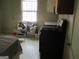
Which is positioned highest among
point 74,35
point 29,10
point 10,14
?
point 29,10

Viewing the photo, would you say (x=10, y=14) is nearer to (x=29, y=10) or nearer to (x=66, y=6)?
(x=29, y=10)

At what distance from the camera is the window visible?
20.1ft

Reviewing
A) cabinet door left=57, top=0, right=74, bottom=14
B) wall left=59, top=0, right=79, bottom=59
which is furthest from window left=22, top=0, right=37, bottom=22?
cabinet door left=57, top=0, right=74, bottom=14

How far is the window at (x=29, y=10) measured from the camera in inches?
241

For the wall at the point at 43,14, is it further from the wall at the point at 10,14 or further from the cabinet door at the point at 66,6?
the cabinet door at the point at 66,6

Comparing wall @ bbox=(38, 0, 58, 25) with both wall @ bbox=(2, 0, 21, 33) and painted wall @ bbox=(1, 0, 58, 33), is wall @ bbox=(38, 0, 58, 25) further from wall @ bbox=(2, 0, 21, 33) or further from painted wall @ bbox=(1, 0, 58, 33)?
wall @ bbox=(2, 0, 21, 33)

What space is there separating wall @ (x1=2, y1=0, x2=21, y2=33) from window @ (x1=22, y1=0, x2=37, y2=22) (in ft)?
0.81

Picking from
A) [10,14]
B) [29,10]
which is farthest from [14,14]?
[29,10]

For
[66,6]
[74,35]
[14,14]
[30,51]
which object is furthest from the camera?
[14,14]

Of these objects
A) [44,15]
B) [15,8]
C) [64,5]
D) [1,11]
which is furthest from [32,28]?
[64,5]

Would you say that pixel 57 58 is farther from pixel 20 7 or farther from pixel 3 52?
pixel 20 7

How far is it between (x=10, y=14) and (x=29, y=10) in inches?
38.3

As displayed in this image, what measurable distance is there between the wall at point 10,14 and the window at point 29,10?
0.25m

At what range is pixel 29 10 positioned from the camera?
6188mm
